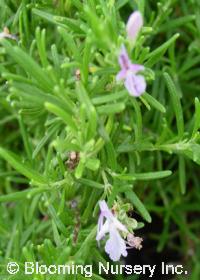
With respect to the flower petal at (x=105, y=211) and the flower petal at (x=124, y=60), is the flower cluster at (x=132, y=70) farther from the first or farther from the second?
the flower petal at (x=105, y=211)

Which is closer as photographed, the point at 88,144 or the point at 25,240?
the point at 88,144

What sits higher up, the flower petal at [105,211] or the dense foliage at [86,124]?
the dense foliage at [86,124]

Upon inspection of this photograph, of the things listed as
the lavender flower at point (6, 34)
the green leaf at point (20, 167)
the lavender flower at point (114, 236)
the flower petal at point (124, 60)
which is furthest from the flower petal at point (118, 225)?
the lavender flower at point (6, 34)

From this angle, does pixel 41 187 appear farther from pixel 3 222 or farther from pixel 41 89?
pixel 3 222

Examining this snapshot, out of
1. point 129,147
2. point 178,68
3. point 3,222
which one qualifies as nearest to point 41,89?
point 129,147

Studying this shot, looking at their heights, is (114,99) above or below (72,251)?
above

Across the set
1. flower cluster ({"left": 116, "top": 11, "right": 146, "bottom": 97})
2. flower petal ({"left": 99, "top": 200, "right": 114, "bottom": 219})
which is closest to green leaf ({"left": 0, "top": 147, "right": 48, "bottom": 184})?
flower petal ({"left": 99, "top": 200, "right": 114, "bottom": 219})
